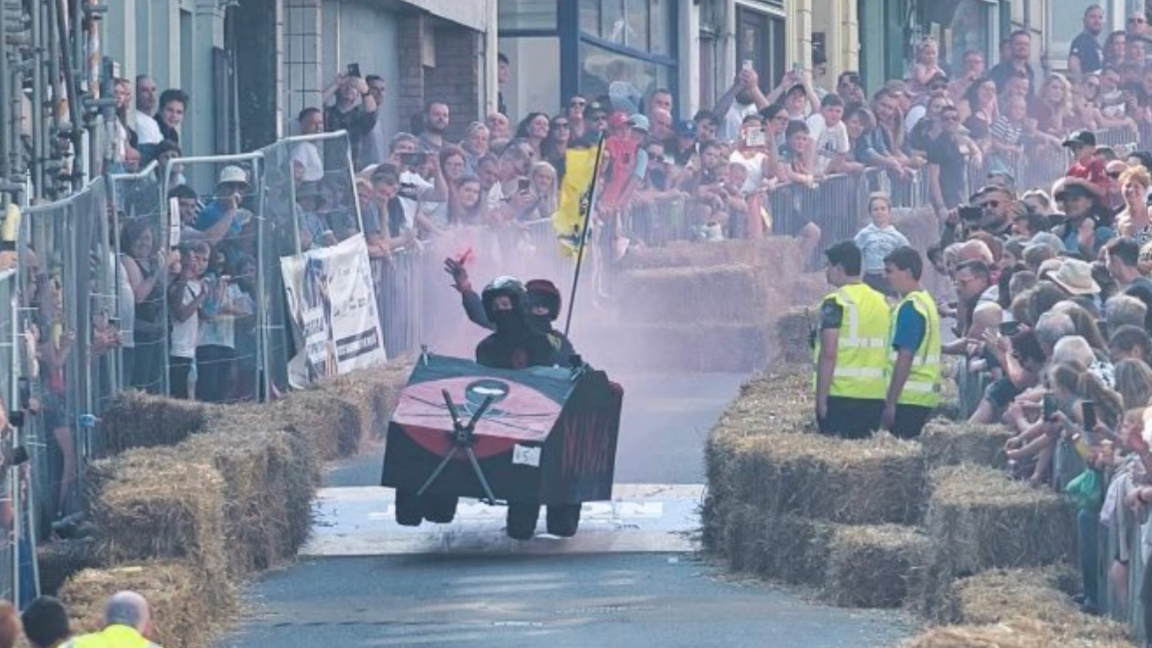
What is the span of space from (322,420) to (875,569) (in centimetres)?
646

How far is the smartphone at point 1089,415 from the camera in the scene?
14013 mm

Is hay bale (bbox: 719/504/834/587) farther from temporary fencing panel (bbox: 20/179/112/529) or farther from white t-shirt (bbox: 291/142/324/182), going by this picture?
white t-shirt (bbox: 291/142/324/182)

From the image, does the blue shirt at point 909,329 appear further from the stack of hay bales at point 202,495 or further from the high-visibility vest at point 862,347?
the stack of hay bales at point 202,495

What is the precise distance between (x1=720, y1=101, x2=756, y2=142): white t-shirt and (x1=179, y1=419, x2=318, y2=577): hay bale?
1571cm

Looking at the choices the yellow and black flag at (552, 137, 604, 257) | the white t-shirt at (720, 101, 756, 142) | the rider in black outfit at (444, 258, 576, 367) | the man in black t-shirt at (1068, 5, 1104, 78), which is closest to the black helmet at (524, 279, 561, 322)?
the rider in black outfit at (444, 258, 576, 367)

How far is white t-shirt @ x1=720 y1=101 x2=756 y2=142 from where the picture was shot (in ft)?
113

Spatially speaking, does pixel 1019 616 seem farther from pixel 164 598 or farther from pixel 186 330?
pixel 186 330

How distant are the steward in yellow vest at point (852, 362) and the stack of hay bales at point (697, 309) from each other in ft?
32.2

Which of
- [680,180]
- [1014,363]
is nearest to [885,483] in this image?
[1014,363]

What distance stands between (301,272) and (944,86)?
13.0m

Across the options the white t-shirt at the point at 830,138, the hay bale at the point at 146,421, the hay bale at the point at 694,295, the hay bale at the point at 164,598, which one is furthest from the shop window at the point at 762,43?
the hay bale at the point at 164,598

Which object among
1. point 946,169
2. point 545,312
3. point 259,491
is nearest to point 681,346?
point 946,169

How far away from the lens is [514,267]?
28766 mm

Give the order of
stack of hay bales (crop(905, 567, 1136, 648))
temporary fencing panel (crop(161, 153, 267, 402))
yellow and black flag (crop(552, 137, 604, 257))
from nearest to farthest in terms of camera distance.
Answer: stack of hay bales (crop(905, 567, 1136, 648)), temporary fencing panel (crop(161, 153, 267, 402)), yellow and black flag (crop(552, 137, 604, 257))
